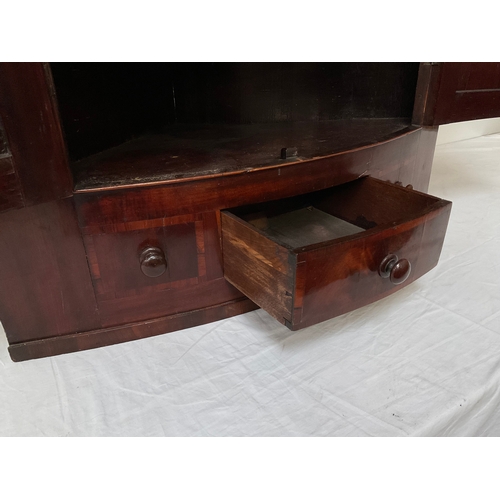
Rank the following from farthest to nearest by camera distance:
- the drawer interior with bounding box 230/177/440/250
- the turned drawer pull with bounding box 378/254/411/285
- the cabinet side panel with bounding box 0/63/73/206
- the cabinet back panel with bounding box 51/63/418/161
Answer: the cabinet back panel with bounding box 51/63/418/161 < the drawer interior with bounding box 230/177/440/250 < the turned drawer pull with bounding box 378/254/411/285 < the cabinet side panel with bounding box 0/63/73/206

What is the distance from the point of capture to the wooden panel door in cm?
100

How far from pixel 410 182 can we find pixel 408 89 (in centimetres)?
24

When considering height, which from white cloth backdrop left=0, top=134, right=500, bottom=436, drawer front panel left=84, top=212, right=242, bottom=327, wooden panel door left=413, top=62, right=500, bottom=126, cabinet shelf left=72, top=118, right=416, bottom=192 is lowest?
white cloth backdrop left=0, top=134, right=500, bottom=436

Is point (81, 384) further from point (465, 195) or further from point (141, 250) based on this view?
point (465, 195)

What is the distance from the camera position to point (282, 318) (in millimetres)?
617

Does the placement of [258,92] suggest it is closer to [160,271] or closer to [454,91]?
[454,91]

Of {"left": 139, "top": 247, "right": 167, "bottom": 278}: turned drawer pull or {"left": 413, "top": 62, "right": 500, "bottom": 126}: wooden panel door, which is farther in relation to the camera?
{"left": 413, "top": 62, "right": 500, "bottom": 126}: wooden panel door

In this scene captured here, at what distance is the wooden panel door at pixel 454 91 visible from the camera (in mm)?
Result: 999

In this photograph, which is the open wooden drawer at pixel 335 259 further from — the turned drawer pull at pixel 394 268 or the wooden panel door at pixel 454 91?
the wooden panel door at pixel 454 91

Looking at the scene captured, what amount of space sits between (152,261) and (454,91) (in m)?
0.80

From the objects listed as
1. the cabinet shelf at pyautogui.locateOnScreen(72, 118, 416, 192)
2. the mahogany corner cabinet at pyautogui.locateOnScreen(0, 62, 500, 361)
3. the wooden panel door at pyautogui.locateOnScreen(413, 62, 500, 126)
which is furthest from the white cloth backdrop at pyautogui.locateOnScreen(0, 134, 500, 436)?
the wooden panel door at pyautogui.locateOnScreen(413, 62, 500, 126)

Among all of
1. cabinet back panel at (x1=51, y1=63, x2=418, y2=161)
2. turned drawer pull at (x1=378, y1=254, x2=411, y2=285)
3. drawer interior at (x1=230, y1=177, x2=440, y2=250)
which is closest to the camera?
turned drawer pull at (x1=378, y1=254, x2=411, y2=285)

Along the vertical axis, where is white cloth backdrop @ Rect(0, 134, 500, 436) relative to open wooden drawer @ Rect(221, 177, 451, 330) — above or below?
below

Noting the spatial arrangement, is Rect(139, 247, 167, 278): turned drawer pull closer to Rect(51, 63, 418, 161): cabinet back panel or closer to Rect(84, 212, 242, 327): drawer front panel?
Rect(84, 212, 242, 327): drawer front panel
